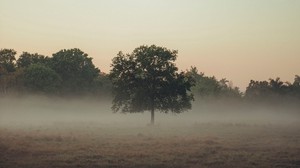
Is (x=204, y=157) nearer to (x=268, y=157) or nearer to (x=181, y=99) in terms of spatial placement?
(x=268, y=157)

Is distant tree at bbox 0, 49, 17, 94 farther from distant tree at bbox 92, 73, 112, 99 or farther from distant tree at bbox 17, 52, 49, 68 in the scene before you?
distant tree at bbox 92, 73, 112, 99

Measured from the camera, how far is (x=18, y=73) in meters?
98.3

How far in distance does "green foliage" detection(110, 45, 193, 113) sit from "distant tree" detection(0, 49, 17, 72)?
6702cm

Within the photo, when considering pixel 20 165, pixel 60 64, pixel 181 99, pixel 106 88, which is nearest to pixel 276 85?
pixel 106 88

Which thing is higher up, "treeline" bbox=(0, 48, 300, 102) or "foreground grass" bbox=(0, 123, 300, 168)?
"treeline" bbox=(0, 48, 300, 102)

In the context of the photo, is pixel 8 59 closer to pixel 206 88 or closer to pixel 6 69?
pixel 6 69

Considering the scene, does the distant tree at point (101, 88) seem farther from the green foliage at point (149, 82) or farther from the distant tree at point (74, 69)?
the green foliage at point (149, 82)

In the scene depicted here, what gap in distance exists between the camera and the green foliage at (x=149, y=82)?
59281mm

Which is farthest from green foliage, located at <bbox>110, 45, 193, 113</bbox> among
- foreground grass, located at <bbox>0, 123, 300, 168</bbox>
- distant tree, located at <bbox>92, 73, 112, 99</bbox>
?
distant tree, located at <bbox>92, 73, 112, 99</bbox>

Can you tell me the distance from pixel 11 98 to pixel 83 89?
2770 centimetres

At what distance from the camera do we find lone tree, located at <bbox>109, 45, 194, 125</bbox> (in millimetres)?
59281

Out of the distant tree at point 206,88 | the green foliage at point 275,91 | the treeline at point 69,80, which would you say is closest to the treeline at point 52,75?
the treeline at point 69,80

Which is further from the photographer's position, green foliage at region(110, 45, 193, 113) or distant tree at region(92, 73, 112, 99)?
distant tree at region(92, 73, 112, 99)

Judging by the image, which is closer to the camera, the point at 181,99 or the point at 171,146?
the point at 171,146
